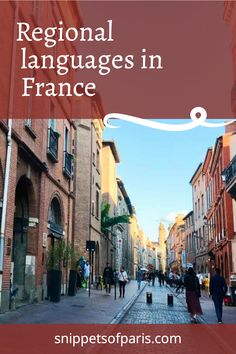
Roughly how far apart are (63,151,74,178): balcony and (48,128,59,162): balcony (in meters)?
1.99

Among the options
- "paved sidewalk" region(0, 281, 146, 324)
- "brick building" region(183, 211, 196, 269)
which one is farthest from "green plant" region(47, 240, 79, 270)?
"brick building" region(183, 211, 196, 269)

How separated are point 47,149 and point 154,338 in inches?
434

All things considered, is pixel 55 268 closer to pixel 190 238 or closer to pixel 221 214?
pixel 221 214

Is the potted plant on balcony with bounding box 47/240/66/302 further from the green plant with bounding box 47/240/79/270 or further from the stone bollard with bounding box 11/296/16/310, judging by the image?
the stone bollard with bounding box 11/296/16/310

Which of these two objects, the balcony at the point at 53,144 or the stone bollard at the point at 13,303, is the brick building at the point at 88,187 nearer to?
the balcony at the point at 53,144

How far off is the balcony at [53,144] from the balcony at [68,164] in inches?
78.4

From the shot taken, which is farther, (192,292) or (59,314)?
(192,292)

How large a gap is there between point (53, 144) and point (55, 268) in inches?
204

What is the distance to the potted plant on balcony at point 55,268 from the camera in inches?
697

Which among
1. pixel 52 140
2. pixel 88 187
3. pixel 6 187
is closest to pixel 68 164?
pixel 52 140

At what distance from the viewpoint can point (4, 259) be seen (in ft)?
44.1

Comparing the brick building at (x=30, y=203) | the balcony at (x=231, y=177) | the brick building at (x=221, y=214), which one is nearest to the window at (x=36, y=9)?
the brick building at (x=30, y=203)

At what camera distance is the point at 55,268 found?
19.0 metres

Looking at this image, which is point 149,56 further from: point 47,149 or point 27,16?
point 47,149
